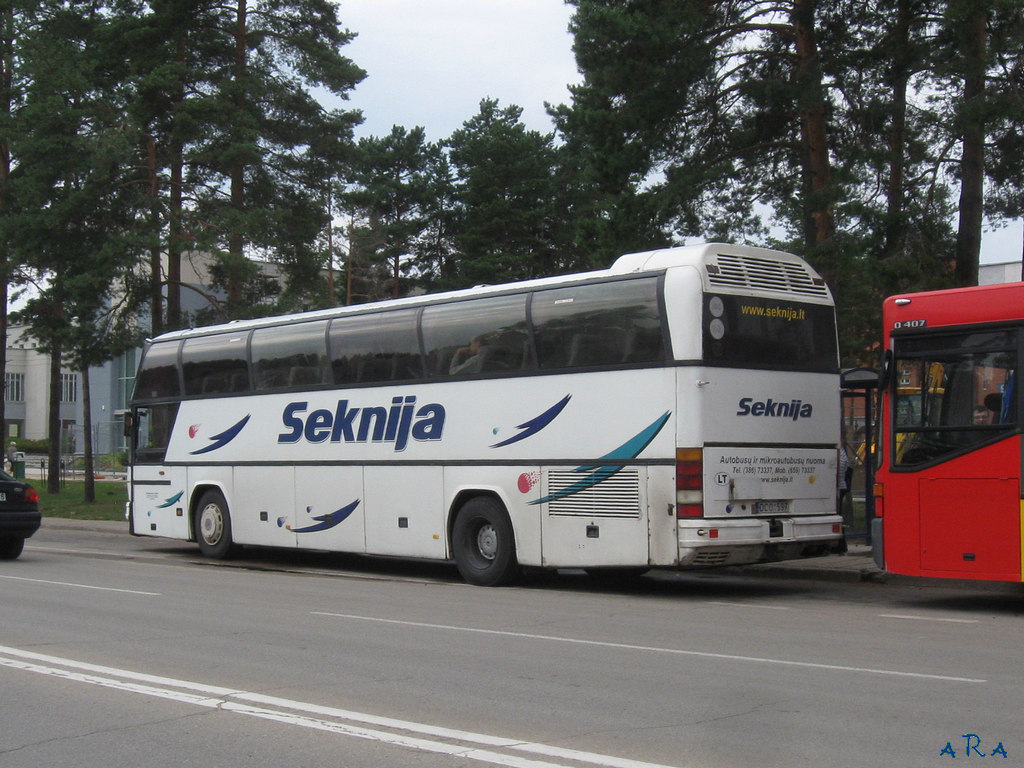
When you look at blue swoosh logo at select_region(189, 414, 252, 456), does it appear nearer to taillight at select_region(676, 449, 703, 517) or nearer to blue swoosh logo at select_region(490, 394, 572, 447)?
blue swoosh logo at select_region(490, 394, 572, 447)

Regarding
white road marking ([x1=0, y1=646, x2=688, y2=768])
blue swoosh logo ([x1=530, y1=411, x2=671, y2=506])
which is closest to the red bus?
blue swoosh logo ([x1=530, y1=411, x2=671, y2=506])

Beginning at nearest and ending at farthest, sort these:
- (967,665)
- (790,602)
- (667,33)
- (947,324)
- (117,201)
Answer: (967,665) < (947,324) < (790,602) < (667,33) < (117,201)

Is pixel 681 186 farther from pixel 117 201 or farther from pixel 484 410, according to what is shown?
pixel 117 201

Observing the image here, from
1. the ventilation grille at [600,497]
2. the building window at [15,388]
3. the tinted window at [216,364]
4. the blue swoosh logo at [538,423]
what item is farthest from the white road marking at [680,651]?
the building window at [15,388]

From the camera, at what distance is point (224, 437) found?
2012 centimetres

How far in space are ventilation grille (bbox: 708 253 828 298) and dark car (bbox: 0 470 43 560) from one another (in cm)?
1178

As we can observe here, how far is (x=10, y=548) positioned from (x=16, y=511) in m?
0.95

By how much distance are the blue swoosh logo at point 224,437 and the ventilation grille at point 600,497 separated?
6990 mm

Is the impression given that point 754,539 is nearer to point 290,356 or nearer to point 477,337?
point 477,337

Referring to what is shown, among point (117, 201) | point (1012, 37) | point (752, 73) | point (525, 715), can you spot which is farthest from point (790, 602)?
point (117, 201)

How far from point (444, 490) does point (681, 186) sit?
311 inches

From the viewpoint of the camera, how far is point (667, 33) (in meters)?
20.0

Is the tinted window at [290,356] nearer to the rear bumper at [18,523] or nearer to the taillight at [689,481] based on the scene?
the rear bumper at [18,523]

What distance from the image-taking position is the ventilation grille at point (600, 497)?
1384cm
